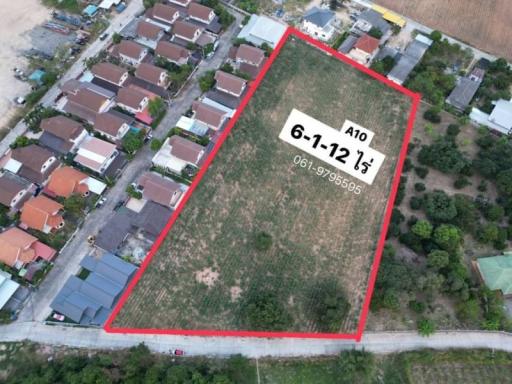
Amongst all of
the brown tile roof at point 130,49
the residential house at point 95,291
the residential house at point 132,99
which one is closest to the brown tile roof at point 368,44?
the brown tile roof at point 130,49

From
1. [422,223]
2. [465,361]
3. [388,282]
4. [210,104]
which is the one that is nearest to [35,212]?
[210,104]

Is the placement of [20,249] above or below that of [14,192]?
below

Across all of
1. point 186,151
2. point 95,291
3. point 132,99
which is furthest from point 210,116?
point 95,291

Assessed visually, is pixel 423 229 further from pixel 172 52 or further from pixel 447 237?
pixel 172 52

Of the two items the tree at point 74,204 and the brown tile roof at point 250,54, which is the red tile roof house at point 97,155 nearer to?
the tree at point 74,204

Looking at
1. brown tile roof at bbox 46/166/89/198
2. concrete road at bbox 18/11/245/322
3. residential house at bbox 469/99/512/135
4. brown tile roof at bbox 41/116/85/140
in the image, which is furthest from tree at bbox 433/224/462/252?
brown tile roof at bbox 41/116/85/140

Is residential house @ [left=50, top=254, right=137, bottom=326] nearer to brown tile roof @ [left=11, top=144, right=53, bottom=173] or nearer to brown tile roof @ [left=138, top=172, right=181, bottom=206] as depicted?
brown tile roof @ [left=138, top=172, right=181, bottom=206]
